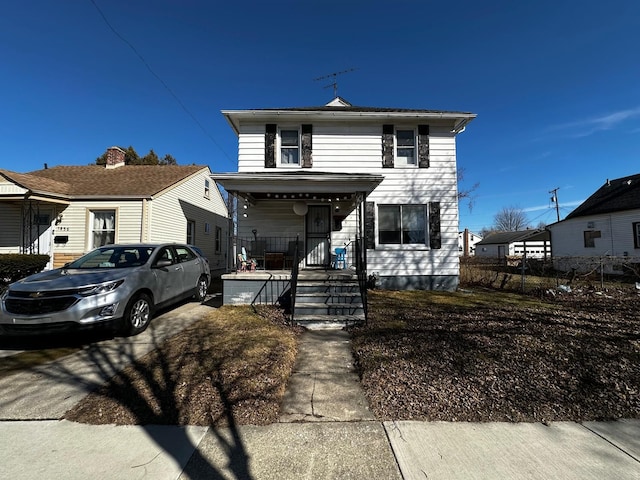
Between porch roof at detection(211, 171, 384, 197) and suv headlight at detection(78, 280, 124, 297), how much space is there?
11.8ft

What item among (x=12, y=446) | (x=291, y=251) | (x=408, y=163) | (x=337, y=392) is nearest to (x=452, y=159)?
(x=408, y=163)

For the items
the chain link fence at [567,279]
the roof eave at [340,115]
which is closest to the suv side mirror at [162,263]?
the roof eave at [340,115]

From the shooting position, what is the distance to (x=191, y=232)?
14.7 m

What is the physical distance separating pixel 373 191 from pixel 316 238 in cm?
254

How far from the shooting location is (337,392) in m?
3.28

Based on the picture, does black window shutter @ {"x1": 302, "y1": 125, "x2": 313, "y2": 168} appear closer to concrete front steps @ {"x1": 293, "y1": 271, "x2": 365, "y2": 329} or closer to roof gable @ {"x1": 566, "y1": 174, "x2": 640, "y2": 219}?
concrete front steps @ {"x1": 293, "y1": 271, "x2": 365, "y2": 329}

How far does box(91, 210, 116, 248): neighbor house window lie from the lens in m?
11.7

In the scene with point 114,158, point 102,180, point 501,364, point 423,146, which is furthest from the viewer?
point 114,158

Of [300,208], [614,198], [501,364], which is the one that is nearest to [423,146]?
[300,208]

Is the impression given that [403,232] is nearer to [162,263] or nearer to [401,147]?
[401,147]

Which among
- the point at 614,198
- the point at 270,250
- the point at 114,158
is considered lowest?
the point at 270,250

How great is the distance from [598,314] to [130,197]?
14829mm

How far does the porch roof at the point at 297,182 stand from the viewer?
7.53 meters

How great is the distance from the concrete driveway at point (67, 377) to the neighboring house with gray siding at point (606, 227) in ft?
55.0
